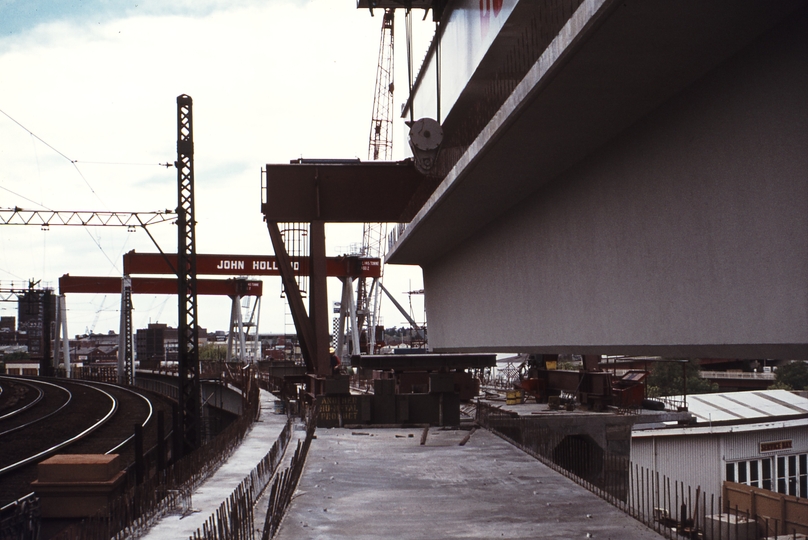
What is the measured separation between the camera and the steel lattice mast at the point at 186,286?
77.5 ft

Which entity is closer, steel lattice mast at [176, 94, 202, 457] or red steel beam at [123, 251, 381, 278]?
steel lattice mast at [176, 94, 202, 457]

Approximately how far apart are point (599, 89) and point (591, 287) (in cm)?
269

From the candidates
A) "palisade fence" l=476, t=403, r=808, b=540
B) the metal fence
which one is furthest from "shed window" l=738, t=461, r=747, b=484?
the metal fence

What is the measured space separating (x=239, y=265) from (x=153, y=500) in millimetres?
Answer: 41731

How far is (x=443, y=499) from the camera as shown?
45.4ft

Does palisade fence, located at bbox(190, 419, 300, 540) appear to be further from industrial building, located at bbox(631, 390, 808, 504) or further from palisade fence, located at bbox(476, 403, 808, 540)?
industrial building, located at bbox(631, 390, 808, 504)

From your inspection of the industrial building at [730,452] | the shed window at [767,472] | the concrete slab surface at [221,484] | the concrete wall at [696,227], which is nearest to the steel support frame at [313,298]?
the concrete slab surface at [221,484]

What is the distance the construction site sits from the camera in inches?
219

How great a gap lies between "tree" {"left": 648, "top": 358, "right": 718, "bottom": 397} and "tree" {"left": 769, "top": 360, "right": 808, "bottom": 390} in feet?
17.7

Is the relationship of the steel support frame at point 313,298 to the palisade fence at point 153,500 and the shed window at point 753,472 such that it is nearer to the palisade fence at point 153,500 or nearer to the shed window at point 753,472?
the palisade fence at point 153,500

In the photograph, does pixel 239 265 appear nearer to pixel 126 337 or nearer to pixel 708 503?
pixel 126 337

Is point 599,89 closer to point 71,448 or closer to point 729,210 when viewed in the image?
point 729,210

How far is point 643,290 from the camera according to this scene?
289 inches

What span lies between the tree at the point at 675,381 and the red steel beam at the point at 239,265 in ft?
95.2
